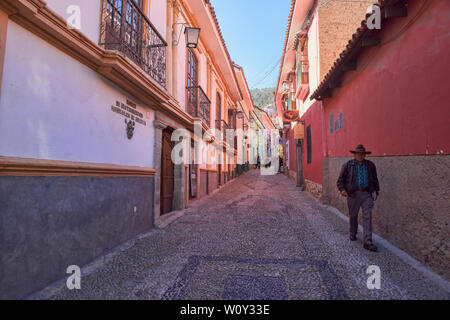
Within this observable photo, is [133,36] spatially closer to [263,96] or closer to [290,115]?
[290,115]

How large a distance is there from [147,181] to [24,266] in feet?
10.2

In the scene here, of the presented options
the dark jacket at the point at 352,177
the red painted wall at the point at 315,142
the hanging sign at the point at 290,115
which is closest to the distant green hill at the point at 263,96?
the hanging sign at the point at 290,115

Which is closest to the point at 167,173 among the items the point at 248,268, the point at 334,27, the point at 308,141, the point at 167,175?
the point at 167,175

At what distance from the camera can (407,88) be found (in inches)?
149

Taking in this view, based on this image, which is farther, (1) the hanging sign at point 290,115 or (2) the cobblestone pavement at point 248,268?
(1) the hanging sign at point 290,115

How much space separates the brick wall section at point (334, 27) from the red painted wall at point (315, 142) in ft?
4.90

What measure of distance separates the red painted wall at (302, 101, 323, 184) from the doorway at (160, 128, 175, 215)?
16.8 feet

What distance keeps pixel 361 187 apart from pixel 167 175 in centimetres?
506

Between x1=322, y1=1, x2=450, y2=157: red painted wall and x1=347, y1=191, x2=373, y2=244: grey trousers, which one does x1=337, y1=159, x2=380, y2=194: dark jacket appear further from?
x1=322, y1=1, x2=450, y2=157: red painted wall

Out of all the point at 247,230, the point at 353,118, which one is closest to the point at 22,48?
the point at 247,230

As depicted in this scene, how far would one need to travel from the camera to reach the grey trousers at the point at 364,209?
4.08 metres

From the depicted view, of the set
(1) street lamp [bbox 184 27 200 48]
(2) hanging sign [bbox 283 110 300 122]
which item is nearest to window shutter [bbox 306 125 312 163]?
(2) hanging sign [bbox 283 110 300 122]

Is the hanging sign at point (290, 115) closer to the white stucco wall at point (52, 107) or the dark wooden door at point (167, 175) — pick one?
the dark wooden door at point (167, 175)

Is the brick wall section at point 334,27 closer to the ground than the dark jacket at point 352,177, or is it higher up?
higher up
